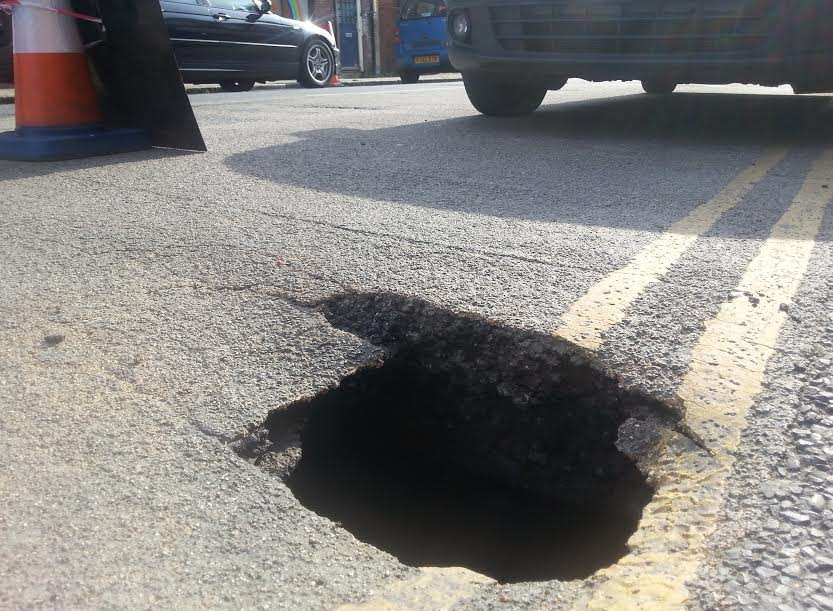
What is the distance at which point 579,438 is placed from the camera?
2301 mm

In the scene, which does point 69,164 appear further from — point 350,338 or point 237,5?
point 237,5

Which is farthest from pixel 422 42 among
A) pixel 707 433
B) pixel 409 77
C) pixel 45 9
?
pixel 707 433

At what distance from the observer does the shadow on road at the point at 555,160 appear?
3.77 meters

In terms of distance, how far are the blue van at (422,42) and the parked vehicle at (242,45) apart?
9.24 feet

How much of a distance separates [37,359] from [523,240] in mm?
1789

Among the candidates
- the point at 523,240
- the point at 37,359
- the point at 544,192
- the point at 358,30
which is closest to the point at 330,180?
the point at 544,192

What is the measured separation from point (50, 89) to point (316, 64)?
915cm

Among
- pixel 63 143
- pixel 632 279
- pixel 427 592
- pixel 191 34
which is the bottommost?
pixel 427 592

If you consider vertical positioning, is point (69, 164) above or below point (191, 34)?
below

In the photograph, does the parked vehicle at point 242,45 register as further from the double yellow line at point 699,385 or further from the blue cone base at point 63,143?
the double yellow line at point 699,385

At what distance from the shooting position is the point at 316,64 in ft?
44.7

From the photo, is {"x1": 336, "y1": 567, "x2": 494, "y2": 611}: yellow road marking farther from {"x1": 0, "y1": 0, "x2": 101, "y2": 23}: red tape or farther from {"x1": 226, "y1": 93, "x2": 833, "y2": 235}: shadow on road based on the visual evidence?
{"x1": 0, "y1": 0, "x2": 101, "y2": 23}: red tape

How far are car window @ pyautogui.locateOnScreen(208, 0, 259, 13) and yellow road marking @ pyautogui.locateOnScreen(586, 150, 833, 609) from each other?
10.7m

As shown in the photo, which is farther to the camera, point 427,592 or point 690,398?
point 690,398
